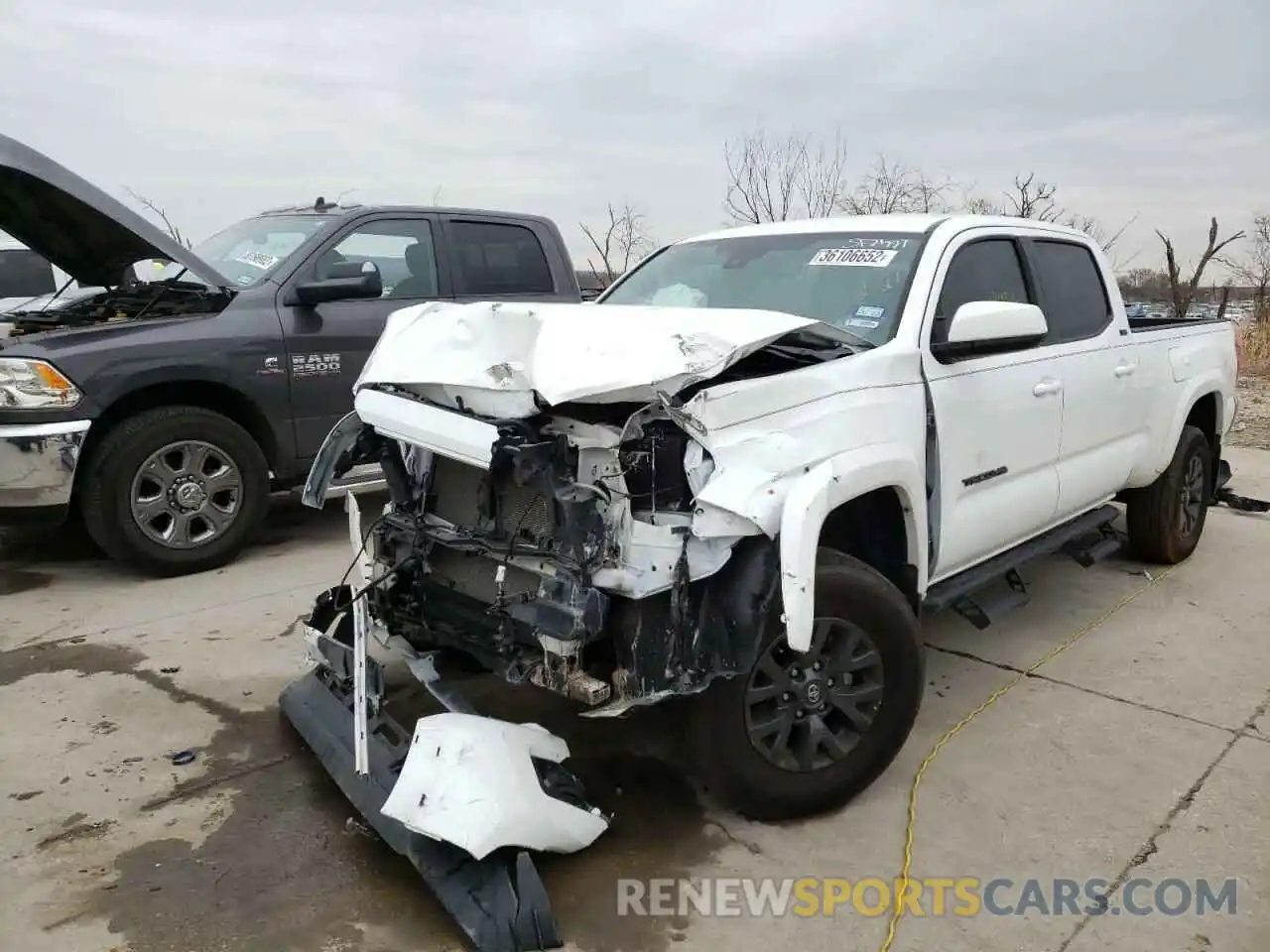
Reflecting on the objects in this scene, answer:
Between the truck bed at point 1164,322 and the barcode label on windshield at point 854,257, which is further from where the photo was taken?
the truck bed at point 1164,322

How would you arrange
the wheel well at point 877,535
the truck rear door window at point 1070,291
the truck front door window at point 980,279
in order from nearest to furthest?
the wheel well at point 877,535
the truck front door window at point 980,279
the truck rear door window at point 1070,291

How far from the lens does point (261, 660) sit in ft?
13.8

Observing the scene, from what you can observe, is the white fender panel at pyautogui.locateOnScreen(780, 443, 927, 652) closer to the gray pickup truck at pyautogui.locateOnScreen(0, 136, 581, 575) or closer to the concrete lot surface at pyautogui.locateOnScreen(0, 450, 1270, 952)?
the concrete lot surface at pyautogui.locateOnScreen(0, 450, 1270, 952)

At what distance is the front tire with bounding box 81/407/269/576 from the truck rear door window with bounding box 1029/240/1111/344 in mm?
4149

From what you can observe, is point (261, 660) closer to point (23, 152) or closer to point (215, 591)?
point (215, 591)

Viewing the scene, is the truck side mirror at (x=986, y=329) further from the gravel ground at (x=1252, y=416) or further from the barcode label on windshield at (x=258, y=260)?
the gravel ground at (x=1252, y=416)

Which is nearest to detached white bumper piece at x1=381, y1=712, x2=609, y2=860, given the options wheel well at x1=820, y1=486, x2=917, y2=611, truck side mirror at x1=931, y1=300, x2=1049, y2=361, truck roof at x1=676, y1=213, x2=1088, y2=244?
wheel well at x1=820, y1=486, x2=917, y2=611

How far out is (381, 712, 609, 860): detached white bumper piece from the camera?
2.50 metres

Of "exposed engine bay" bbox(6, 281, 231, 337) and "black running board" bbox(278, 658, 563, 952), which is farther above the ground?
"exposed engine bay" bbox(6, 281, 231, 337)

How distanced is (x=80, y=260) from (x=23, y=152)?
110 cm

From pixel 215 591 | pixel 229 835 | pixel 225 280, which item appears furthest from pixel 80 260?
pixel 229 835

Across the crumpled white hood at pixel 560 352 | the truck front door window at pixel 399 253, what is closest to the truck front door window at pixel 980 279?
the crumpled white hood at pixel 560 352

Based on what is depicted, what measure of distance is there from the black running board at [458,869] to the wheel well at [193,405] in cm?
277

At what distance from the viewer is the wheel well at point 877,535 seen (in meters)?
3.27
